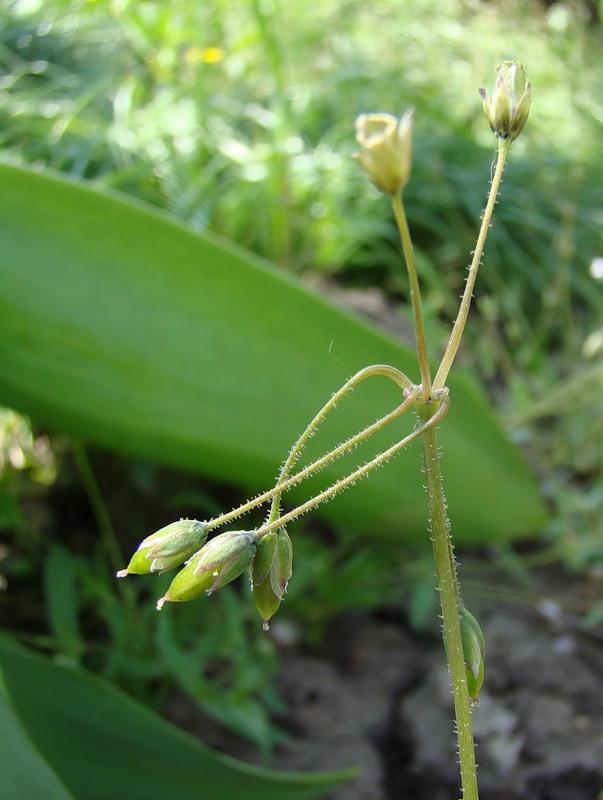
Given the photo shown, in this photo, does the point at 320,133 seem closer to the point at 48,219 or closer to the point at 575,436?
the point at 575,436

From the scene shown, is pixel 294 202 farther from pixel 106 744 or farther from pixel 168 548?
pixel 168 548

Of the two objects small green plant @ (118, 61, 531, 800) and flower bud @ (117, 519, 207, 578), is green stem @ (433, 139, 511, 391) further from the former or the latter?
flower bud @ (117, 519, 207, 578)

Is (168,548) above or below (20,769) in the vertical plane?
above

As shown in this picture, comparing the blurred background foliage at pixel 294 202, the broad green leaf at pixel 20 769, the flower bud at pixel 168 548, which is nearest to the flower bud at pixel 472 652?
the flower bud at pixel 168 548

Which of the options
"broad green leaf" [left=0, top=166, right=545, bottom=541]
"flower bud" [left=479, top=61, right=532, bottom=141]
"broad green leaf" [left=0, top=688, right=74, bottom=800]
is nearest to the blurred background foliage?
"broad green leaf" [left=0, top=166, right=545, bottom=541]

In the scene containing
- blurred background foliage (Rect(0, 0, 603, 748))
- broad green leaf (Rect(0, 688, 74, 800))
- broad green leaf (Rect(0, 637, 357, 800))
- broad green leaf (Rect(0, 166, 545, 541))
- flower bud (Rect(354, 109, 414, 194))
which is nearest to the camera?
flower bud (Rect(354, 109, 414, 194))

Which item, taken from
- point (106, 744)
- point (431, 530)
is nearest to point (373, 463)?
point (431, 530)

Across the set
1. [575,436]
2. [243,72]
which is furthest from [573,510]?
[243,72]
